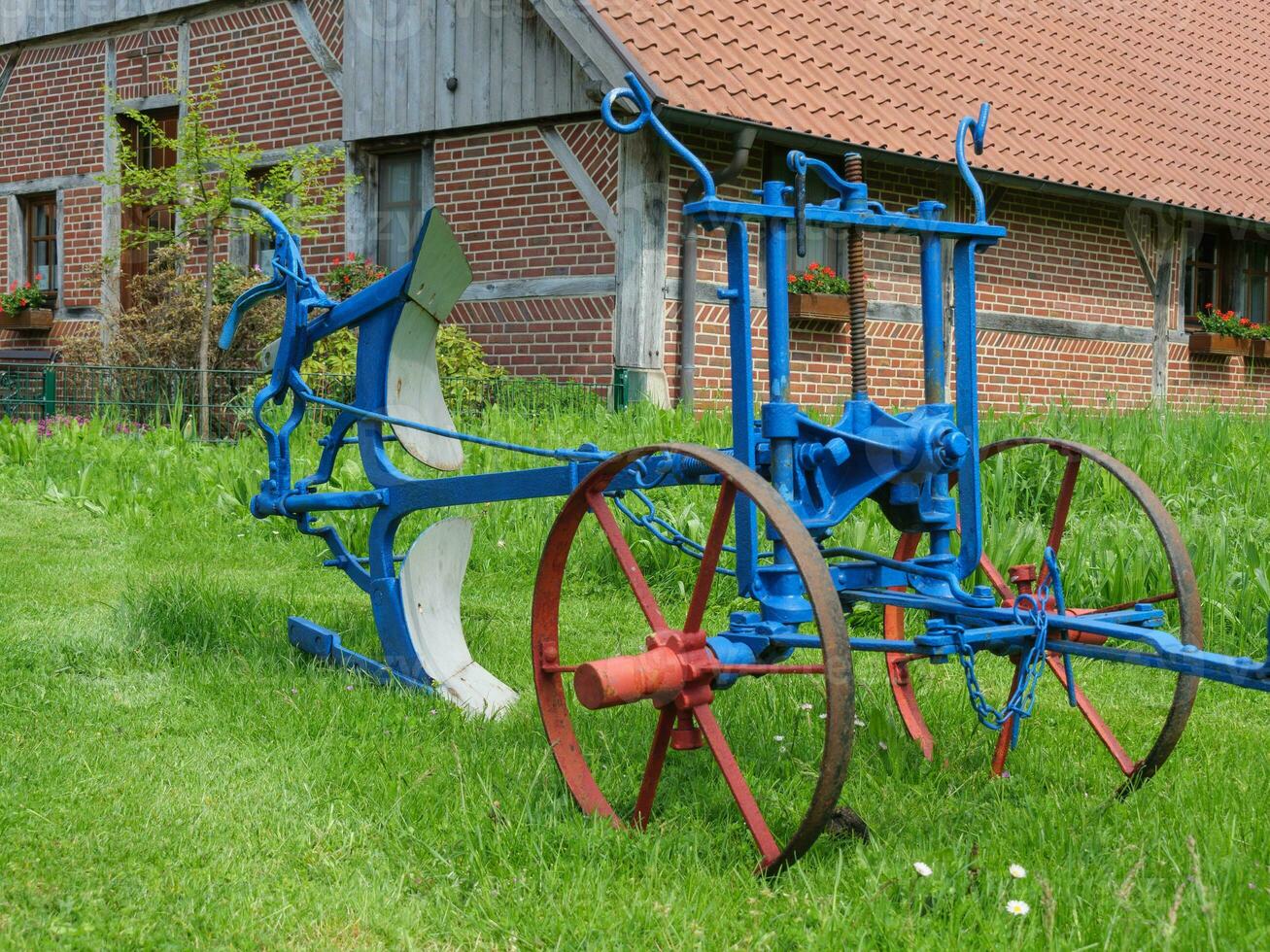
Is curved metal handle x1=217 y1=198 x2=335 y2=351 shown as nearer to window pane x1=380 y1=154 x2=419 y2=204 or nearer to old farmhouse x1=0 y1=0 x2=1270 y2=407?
old farmhouse x1=0 y1=0 x2=1270 y2=407

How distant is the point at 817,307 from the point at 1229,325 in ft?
19.1

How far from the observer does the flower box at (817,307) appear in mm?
10852

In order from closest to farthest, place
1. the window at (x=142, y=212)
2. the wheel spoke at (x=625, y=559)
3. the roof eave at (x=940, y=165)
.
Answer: the wheel spoke at (x=625, y=559) < the roof eave at (x=940, y=165) < the window at (x=142, y=212)

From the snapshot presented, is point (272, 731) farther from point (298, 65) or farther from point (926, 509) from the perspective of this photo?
point (298, 65)

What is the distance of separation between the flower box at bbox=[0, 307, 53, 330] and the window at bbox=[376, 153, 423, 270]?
13.7 feet

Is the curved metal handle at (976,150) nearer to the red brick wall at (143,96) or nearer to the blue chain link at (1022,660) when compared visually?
the blue chain link at (1022,660)

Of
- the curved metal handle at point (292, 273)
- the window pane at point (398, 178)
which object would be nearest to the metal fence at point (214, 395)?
the window pane at point (398, 178)

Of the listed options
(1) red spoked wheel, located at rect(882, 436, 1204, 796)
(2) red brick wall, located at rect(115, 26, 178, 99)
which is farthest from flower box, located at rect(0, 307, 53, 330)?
(1) red spoked wheel, located at rect(882, 436, 1204, 796)

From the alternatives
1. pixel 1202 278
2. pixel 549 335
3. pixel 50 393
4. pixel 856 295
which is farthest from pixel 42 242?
pixel 856 295

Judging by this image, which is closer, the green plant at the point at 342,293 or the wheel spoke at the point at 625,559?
the wheel spoke at the point at 625,559

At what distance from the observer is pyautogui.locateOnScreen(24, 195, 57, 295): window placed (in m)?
14.6

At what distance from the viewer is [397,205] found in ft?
39.3

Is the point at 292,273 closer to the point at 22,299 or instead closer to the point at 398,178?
the point at 398,178

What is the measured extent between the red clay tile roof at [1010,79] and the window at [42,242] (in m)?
7.34
